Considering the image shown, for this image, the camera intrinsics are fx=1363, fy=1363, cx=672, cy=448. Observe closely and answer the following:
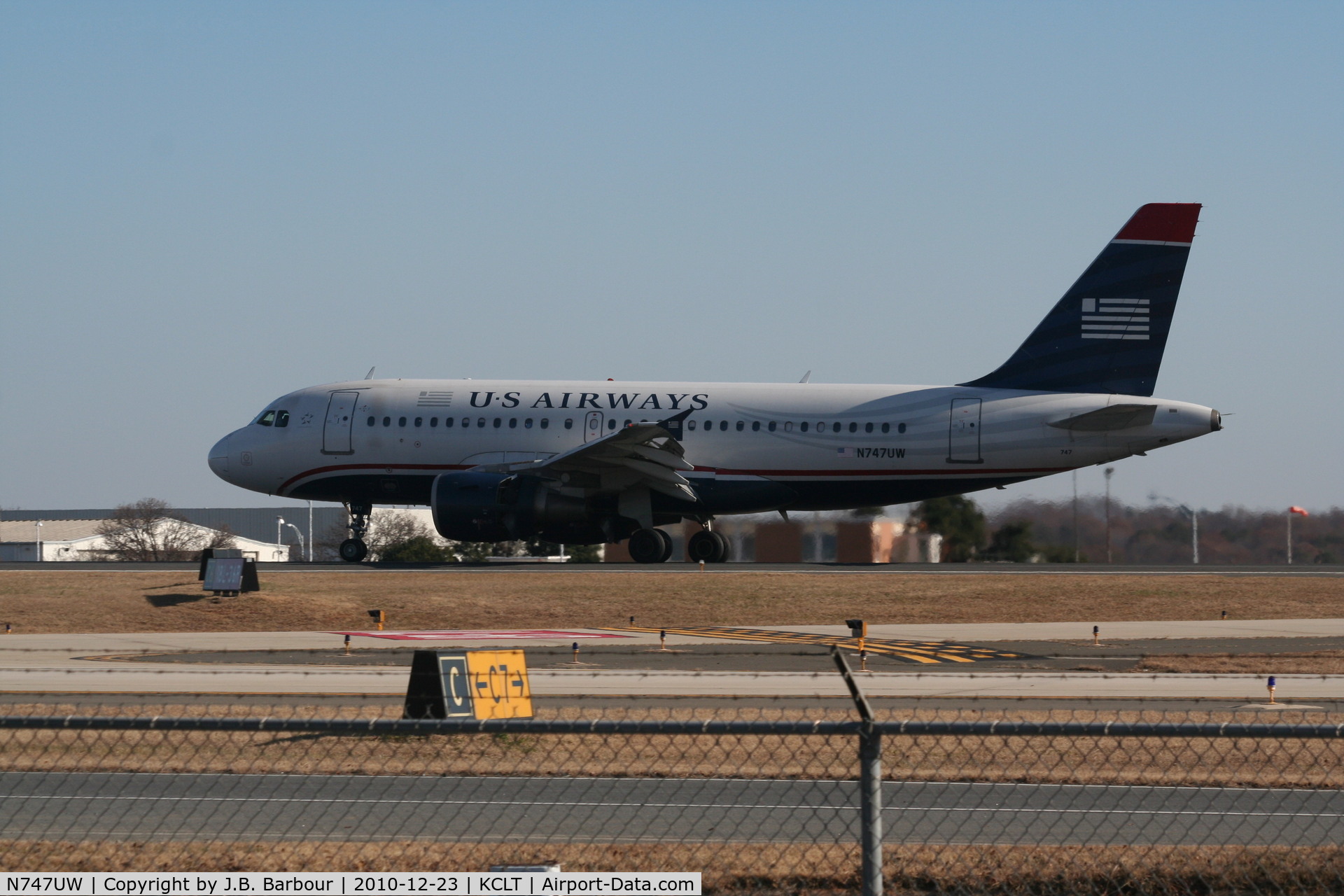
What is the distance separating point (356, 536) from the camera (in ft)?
122

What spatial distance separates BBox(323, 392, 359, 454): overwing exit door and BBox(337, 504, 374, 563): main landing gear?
1742 millimetres

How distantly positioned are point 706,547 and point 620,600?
879 centimetres

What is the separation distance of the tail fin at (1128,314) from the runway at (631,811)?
24926mm

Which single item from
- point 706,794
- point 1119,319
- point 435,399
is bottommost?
point 706,794

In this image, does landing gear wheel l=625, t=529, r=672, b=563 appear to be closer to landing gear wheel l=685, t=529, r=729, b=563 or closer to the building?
landing gear wheel l=685, t=529, r=729, b=563

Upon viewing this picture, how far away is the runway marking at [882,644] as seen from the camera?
2073cm

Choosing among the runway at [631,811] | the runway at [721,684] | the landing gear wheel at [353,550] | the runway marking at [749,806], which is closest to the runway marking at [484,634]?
the runway at [721,684]

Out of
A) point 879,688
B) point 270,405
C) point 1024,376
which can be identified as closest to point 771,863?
point 879,688

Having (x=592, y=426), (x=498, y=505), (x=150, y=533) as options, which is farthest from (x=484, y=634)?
(x=150, y=533)

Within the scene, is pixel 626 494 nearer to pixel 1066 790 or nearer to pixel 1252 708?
pixel 1252 708

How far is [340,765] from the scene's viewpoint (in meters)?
11.8

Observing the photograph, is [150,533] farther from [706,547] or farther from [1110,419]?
[1110,419]

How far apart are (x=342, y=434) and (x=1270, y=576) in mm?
23314

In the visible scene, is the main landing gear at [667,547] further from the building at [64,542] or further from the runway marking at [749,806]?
the building at [64,542]
